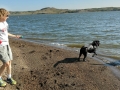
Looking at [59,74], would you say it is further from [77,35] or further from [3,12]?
[77,35]

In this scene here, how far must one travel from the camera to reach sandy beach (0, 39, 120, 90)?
6.88 meters

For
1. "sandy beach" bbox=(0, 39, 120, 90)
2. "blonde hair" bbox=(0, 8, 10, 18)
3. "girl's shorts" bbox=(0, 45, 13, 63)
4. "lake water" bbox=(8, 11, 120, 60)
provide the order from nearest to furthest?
"blonde hair" bbox=(0, 8, 10, 18), "girl's shorts" bbox=(0, 45, 13, 63), "sandy beach" bbox=(0, 39, 120, 90), "lake water" bbox=(8, 11, 120, 60)

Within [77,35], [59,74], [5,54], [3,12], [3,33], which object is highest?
[3,12]

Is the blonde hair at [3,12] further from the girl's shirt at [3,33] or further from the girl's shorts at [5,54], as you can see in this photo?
the girl's shorts at [5,54]

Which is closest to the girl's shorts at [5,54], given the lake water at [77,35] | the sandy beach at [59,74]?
the sandy beach at [59,74]

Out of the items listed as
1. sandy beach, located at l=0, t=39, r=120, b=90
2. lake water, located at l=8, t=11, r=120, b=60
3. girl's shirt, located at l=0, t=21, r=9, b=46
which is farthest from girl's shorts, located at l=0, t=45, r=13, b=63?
lake water, located at l=8, t=11, r=120, b=60

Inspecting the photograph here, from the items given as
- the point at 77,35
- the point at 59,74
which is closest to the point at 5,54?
the point at 59,74

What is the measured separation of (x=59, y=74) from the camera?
792cm

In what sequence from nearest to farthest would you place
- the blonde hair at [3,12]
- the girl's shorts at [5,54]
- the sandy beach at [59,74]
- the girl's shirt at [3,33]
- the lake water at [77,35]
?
1. the blonde hair at [3,12]
2. the girl's shirt at [3,33]
3. the girl's shorts at [5,54]
4. the sandy beach at [59,74]
5. the lake water at [77,35]

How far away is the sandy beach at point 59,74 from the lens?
688 centimetres

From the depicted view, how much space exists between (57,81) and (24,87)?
1176 mm

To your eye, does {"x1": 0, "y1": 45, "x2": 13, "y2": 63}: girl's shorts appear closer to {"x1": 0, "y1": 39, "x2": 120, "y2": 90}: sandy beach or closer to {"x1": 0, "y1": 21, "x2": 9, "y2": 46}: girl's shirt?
{"x1": 0, "y1": 21, "x2": 9, "y2": 46}: girl's shirt

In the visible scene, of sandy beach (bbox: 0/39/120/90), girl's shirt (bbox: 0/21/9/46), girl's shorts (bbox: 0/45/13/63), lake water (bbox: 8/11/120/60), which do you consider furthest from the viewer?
lake water (bbox: 8/11/120/60)

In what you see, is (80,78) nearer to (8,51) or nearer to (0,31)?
(8,51)
